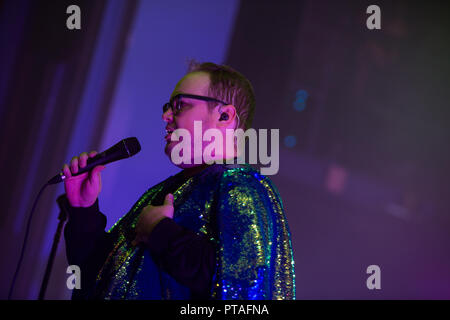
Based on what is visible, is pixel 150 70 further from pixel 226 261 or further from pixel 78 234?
pixel 226 261

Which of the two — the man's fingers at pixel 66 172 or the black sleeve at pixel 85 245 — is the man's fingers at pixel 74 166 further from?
the black sleeve at pixel 85 245

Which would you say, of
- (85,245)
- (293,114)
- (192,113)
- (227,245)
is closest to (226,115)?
(192,113)

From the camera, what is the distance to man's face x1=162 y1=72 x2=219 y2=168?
1324 mm

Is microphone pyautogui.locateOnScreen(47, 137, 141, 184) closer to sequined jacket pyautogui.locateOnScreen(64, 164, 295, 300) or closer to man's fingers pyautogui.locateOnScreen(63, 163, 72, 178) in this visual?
man's fingers pyautogui.locateOnScreen(63, 163, 72, 178)

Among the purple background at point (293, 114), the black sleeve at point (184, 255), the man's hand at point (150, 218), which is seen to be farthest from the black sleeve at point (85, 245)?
the purple background at point (293, 114)

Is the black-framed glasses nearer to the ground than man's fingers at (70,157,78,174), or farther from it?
farther from it

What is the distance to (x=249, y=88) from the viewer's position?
148cm

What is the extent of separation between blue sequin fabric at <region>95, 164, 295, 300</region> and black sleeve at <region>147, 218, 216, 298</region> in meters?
0.03

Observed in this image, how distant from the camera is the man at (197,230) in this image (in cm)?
98

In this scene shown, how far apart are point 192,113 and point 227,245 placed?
55 cm

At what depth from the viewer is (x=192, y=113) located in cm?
133

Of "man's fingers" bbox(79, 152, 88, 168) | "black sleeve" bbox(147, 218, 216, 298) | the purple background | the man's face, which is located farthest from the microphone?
the purple background

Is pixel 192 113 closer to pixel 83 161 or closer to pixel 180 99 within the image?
pixel 180 99

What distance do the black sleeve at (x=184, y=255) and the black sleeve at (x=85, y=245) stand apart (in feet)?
1.41
